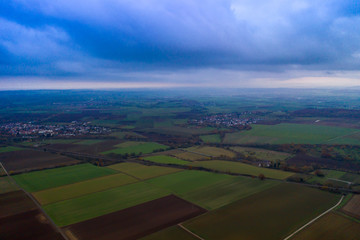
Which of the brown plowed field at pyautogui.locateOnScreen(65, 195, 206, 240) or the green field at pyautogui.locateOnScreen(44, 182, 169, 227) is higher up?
the brown plowed field at pyautogui.locateOnScreen(65, 195, 206, 240)

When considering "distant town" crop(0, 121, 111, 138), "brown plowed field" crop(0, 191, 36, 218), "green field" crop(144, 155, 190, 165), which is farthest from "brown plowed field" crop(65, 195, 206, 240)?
"distant town" crop(0, 121, 111, 138)

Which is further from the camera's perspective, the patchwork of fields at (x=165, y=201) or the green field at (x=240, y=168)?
the green field at (x=240, y=168)

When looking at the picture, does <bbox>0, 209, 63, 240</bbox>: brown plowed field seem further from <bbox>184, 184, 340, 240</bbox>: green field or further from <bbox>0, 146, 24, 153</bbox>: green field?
<bbox>0, 146, 24, 153</bbox>: green field

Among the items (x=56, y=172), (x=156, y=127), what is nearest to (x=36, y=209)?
(x=56, y=172)

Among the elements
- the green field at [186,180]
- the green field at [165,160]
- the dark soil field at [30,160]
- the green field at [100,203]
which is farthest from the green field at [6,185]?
the green field at [165,160]

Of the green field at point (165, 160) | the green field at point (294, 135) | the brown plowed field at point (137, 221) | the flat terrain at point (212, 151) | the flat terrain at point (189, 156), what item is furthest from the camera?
the green field at point (294, 135)

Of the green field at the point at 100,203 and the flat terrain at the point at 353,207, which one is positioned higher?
the flat terrain at the point at 353,207

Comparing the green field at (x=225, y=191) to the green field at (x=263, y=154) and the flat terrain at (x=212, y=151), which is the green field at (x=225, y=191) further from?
the flat terrain at (x=212, y=151)
